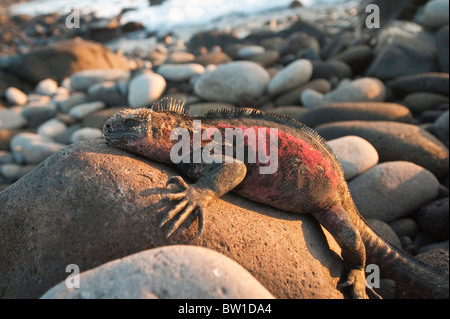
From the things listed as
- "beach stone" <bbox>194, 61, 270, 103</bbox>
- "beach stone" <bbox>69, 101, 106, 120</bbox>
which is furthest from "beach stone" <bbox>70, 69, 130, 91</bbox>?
"beach stone" <bbox>194, 61, 270, 103</bbox>

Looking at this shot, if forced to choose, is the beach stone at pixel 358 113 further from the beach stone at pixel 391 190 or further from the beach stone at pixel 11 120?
Result: the beach stone at pixel 11 120

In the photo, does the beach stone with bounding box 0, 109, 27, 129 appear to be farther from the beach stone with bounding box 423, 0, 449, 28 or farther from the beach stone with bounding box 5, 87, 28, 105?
the beach stone with bounding box 423, 0, 449, 28

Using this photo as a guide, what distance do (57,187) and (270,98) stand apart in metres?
6.32

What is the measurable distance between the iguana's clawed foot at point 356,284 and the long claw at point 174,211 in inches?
55.0

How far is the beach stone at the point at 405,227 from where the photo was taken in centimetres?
457

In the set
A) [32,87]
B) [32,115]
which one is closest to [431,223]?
[32,115]

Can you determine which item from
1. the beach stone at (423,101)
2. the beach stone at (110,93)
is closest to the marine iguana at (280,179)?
the beach stone at (423,101)

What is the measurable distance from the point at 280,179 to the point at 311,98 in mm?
5249

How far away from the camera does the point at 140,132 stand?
266 cm

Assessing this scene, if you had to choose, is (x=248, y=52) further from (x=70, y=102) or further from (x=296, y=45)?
(x=70, y=102)

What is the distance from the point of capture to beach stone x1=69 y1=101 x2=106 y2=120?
8930 millimetres

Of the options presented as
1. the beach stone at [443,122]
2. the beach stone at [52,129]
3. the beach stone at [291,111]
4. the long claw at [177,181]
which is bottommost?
the beach stone at [52,129]

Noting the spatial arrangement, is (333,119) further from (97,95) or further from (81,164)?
(97,95)

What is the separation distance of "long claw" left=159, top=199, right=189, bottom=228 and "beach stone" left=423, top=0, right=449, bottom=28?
376 inches
